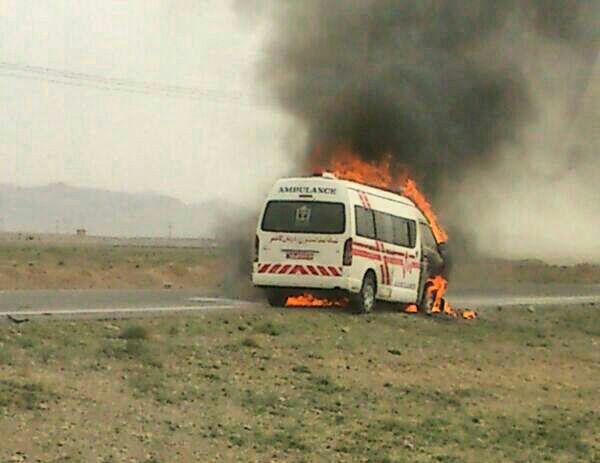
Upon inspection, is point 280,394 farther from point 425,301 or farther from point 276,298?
point 425,301

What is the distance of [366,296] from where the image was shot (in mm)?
21453

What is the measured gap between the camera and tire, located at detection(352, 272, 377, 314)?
69.6 feet

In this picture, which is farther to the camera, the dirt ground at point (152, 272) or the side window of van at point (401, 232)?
the dirt ground at point (152, 272)

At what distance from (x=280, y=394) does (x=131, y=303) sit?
28.0 ft

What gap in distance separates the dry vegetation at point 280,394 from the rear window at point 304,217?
65.7 inches

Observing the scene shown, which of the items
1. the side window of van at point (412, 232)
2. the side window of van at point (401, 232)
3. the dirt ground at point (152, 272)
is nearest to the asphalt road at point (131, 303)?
the side window of van at point (401, 232)

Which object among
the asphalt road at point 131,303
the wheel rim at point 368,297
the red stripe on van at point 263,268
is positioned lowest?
the asphalt road at point 131,303

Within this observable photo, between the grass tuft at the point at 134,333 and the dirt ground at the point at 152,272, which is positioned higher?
the grass tuft at the point at 134,333

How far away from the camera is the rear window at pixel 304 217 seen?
827 inches

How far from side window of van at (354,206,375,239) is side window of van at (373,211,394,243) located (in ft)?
0.63

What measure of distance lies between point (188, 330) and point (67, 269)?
2249cm

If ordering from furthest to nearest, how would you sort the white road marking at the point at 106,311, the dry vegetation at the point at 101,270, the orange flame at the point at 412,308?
the dry vegetation at the point at 101,270
the orange flame at the point at 412,308
the white road marking at the point at 106,311

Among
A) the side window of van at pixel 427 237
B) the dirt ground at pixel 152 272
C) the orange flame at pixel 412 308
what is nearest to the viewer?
the orange flame at pixel 412 308

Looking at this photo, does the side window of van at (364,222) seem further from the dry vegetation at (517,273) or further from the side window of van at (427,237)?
the dry vegetation at (517,273)
